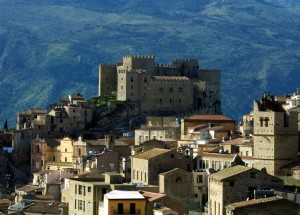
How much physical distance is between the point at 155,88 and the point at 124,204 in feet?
305

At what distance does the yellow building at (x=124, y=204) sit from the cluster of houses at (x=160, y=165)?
0.05 m

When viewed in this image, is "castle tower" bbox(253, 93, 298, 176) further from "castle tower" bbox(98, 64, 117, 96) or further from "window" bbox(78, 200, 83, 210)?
"castle tower" bbox(98, 64, 117, 96)

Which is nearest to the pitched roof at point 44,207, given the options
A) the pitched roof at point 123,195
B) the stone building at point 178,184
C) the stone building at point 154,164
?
the stone building at point 154,164

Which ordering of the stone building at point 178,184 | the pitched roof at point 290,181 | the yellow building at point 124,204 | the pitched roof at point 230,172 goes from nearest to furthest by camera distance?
the yellow building at point 124,204
the pitched roof at point 230,172
the pitched roof at point 290,181
the stone building at point 178,184

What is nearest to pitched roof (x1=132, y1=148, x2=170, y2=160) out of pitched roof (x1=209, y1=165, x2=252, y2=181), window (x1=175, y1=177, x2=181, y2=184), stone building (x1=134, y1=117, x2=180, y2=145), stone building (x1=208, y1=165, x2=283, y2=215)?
window (x1=175, y1=177, x2=181, y2=184)

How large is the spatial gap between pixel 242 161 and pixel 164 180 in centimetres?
528

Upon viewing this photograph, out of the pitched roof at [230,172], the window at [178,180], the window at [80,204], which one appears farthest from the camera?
the window at [178,180]

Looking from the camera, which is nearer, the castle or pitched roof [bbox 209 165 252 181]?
pitched roof [bbox 209 165 252 181]

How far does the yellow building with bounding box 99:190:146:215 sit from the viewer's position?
60.3 m

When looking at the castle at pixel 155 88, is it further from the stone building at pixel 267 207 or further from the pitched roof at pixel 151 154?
the stone building at pixel 267 207

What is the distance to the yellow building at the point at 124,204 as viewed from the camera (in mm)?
60344

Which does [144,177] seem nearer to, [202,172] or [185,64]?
[202,172]

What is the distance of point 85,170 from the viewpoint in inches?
4006

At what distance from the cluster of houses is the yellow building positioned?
5cm
